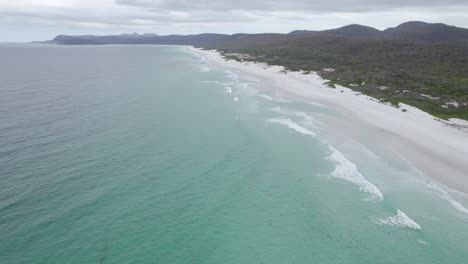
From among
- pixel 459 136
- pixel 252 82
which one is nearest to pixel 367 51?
pixel 252 82

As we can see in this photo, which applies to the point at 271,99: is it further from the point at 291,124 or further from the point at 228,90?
the point at 291,124

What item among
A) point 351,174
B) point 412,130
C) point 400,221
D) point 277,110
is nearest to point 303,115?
point 277,110

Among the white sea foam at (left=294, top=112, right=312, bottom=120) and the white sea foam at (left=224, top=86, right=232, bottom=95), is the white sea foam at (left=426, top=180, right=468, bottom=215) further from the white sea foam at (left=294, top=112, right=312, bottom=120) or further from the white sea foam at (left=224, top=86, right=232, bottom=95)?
the white sea foam at (left=224, top=86, right=232, bottom=95)

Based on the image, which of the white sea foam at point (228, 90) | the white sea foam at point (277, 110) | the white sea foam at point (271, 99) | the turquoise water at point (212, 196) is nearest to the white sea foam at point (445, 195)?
the turquoise water at point (212, 196)

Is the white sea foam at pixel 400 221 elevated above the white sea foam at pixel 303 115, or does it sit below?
below

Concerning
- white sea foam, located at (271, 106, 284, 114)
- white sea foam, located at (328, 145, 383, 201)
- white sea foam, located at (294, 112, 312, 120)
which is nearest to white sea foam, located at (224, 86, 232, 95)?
white sea foam, located at (271, 106, 284, 114)

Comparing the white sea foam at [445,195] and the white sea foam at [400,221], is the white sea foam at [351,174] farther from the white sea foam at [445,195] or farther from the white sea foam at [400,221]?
the white sea foam at [445,195]
